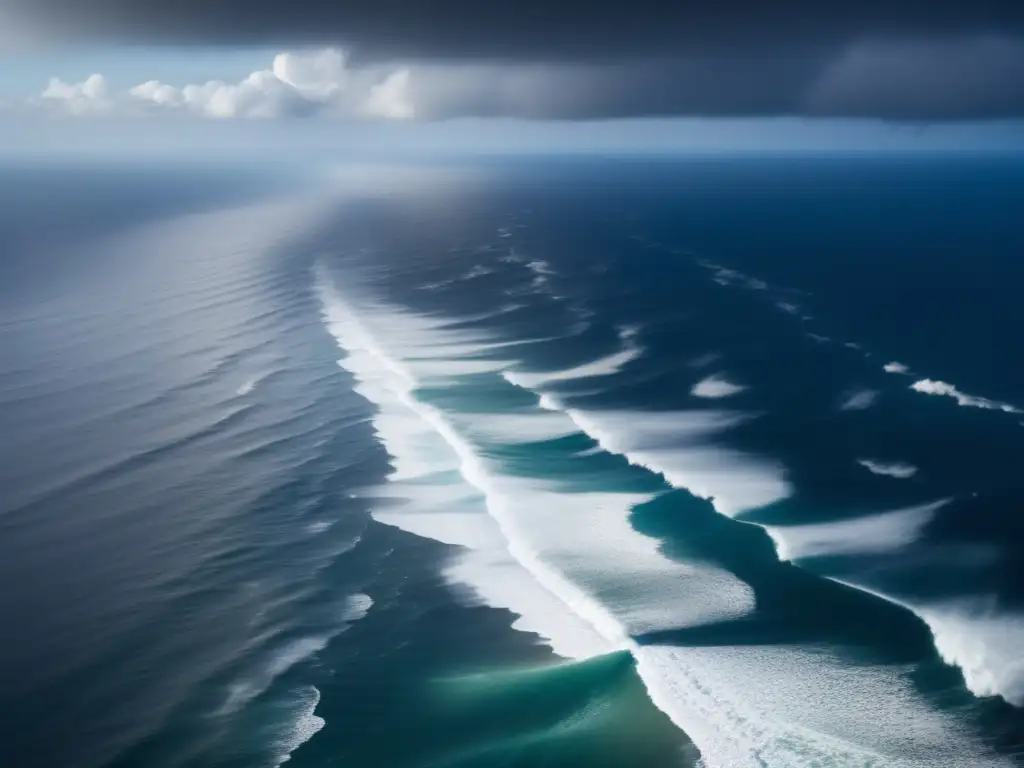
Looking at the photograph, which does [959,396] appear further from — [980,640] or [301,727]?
[301,727]

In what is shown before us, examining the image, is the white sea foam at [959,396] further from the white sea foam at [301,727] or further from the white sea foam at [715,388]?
the white sea foam at [301,727]

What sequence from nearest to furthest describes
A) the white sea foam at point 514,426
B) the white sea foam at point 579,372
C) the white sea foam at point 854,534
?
the white sea foam at point 854,534
the white sea foam at point 514,426
the white sea foam at point 579,372

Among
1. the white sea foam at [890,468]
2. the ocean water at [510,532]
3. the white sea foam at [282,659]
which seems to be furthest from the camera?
the white sea foam at [890,468]

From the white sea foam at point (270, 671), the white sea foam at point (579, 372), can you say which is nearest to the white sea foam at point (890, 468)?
the white sea foam at point (579, 372)

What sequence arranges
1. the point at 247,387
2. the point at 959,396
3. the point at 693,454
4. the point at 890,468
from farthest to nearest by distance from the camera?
the point at 247,387 → the point at 959,396 → the point at 693,454 → the point at 890,468

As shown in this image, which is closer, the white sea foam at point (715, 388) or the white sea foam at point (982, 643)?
the white sea foam at point (982, 643)

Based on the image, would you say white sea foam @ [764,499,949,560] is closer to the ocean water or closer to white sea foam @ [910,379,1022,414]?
the ocean water

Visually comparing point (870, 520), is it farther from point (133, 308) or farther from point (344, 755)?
point (133, 308)

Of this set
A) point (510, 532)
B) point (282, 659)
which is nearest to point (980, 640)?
point (510, 532)
